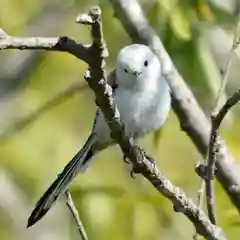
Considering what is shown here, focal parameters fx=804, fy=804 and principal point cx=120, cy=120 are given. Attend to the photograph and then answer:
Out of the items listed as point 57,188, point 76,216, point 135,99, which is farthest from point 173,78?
point 76,216

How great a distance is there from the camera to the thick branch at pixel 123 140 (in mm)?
834

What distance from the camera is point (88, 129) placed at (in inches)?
84.3

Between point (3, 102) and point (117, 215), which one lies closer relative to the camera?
point (117, 215)

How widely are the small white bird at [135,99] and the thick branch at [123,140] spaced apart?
0.24 m

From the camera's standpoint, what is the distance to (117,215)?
66.4 inches

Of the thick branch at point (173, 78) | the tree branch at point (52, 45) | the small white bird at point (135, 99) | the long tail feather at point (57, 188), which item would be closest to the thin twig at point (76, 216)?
the long tail feather at point (57, 188)

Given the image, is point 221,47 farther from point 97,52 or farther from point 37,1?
point 97,52

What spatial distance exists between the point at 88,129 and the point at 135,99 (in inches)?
28.8

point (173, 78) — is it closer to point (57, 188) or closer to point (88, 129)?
point (57, 188)

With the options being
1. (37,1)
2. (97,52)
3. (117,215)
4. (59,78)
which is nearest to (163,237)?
(117,215)

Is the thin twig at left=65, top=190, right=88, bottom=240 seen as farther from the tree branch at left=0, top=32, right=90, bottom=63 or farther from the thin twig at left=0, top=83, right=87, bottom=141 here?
the thin twig at left=0, top=83, right=87, bottom=141

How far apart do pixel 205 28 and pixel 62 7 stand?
0.67m

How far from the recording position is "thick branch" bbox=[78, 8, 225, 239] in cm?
83

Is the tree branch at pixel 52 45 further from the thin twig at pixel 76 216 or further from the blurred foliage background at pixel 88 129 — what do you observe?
the blurred foliage background at pixel 88 129
